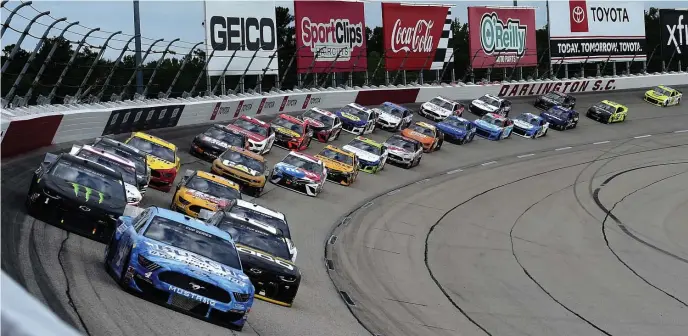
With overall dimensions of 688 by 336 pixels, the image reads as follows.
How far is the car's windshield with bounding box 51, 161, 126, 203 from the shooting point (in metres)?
16.1

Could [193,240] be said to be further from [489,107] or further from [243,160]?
[489,107]

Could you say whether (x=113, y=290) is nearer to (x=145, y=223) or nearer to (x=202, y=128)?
(x=145, y=223)

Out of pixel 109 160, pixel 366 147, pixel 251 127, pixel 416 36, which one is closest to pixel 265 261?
pixel 109 160

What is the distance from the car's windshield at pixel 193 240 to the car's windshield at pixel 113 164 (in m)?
6.41

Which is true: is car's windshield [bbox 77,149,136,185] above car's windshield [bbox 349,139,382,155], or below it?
above

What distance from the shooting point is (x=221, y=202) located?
69.9 feet

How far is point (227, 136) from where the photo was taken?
30578 millimetres

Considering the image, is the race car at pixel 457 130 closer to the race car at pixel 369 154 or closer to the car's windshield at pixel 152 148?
the race car at pixel 369 154

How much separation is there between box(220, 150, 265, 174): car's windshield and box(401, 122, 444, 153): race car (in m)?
13.8

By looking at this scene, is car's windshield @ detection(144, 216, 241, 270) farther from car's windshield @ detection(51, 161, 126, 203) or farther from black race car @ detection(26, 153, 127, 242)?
car's windshield @ detection(51, 161, 126, 203)

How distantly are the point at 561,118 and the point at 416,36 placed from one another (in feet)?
36.3

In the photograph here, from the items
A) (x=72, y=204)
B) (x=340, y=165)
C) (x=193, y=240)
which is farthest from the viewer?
(x=340, y=165)

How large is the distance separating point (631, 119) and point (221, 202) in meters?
39.0

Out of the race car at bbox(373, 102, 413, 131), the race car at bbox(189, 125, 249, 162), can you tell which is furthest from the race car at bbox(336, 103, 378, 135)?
the race car at bbox(189, 125, 249, 162)
